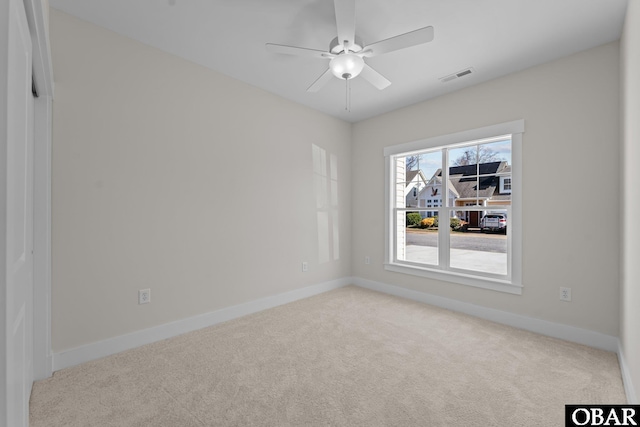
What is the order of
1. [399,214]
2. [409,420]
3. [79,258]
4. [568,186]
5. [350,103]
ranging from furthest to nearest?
[399,214], [350,103], [568,186], [79,258], [409,420]

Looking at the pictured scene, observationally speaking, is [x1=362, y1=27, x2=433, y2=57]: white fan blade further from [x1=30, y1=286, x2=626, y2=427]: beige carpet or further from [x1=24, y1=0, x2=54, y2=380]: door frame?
[x1=30, y1=286, x2=626, y2=427]: beige carpet

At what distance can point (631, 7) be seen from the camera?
1.92 m

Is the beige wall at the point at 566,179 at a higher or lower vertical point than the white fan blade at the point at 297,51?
lower

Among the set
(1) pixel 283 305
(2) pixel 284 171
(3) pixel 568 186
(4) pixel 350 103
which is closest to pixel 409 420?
(1) pixel 283 305

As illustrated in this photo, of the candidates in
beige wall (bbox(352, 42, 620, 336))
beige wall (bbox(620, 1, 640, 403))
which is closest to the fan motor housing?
beige wall (bbox(620, 1, 640, 403))

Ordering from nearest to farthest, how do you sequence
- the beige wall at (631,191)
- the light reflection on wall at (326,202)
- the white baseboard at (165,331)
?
the beige wall at (631,191) < the white baseboard at (165,331) < the light reflection on wall at (326,202)

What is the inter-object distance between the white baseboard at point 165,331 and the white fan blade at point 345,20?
2.77 meters

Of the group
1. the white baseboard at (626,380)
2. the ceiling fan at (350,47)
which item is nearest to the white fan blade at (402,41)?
the ceiling fan at (350,47)

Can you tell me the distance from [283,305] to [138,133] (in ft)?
7.95

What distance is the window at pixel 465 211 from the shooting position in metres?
3.12

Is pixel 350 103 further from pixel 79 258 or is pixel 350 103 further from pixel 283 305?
pixel 79 258

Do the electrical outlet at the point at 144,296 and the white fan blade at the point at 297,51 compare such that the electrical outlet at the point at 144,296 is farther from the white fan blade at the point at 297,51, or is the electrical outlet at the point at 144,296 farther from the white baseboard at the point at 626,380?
the white baseboard at the point at 626,380

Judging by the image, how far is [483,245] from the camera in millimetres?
3402

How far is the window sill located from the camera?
310 centimetres
